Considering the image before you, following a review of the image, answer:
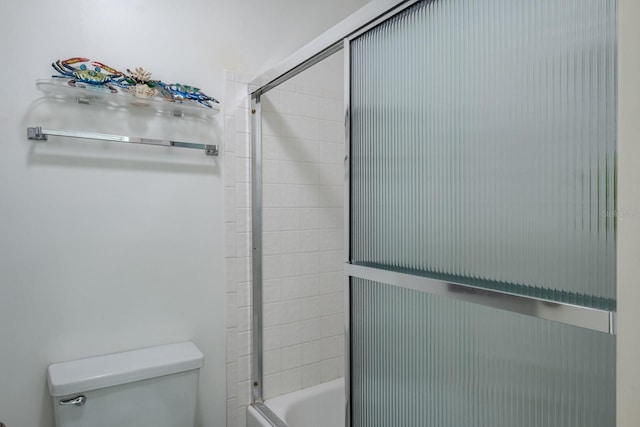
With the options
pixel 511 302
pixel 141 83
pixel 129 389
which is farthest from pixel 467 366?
pixel 141 83

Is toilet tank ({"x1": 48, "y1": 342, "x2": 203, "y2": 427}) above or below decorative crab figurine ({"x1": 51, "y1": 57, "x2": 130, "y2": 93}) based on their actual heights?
below

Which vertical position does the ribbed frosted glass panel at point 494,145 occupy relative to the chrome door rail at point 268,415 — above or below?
above

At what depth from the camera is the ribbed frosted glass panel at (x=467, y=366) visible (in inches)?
25.8

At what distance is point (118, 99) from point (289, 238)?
2.81 feet

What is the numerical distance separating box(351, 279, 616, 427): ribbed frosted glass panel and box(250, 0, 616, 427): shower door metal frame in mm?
26

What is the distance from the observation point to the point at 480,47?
31.6 inches

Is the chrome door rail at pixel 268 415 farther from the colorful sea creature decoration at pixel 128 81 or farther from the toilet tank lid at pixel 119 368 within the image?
the colorful sea creature decoration at pixel 128 81

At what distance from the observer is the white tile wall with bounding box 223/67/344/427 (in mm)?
1740

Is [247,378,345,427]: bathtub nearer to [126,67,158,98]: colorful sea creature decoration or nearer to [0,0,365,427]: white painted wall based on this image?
[0,0,365,427]: white painted wall

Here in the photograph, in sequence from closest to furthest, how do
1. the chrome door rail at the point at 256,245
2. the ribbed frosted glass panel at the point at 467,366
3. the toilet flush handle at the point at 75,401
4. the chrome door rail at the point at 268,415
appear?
A: the ribbed frosted glass panel at the point at 467,366 < the toilet flush handle at the point at 75,401 < the chrome door rail at the point at 268,415 < the chrome door rail at the point at 256,245

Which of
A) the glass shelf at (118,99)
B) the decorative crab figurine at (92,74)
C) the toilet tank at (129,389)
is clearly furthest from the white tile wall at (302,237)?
the decorative crab figurine at (92,74)

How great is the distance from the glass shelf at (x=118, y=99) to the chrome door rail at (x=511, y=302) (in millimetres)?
965

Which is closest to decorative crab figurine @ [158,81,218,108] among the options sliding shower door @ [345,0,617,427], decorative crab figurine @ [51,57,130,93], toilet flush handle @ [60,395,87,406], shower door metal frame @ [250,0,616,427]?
decorative crab figurine @ [51,57,130,93]

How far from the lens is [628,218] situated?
22.1 inches
